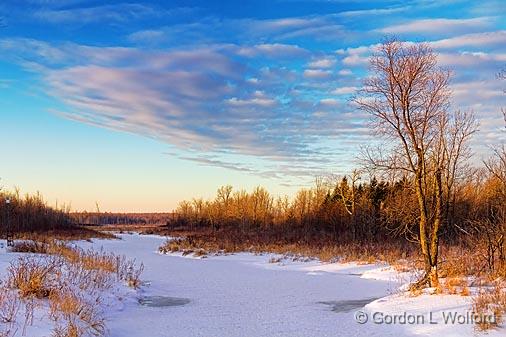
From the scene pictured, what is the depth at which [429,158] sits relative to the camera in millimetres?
15078

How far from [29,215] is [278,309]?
56.5 meters

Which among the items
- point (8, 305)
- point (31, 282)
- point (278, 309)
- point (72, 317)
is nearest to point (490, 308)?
point (278, 309)

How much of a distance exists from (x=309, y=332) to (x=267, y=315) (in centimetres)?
201

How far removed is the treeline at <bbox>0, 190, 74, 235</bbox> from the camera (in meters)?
55.8

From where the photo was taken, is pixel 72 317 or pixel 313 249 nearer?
pixel 72 317

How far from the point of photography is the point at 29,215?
61.7 meters

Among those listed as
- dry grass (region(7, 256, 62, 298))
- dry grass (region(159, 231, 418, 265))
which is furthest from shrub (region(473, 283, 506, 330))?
dry grass (region(159, 231, 418, 265))

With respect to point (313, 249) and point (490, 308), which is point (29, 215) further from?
point (490, 308)

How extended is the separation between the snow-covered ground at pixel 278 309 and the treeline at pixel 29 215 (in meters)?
40.6

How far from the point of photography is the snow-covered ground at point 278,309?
9.72 meters

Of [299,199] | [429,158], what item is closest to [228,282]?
[429,158]

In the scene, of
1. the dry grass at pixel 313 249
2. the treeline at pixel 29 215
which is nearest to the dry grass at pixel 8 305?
the dry grass at pixel 313 249

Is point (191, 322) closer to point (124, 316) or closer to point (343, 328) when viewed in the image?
point (124, 316)

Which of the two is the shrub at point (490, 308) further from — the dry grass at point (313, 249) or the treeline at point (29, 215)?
the treeline at point (29, 215)
